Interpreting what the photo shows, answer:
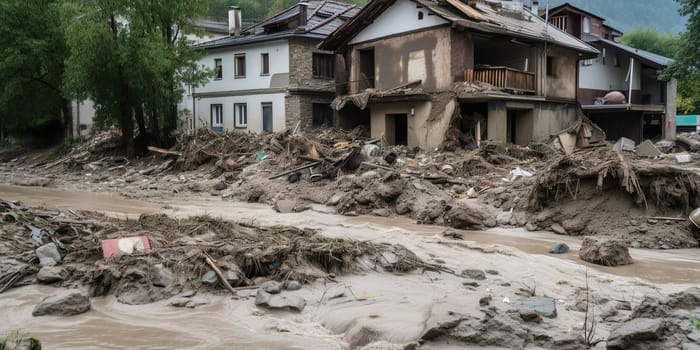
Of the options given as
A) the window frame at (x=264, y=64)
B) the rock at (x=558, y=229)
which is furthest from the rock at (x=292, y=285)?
the window frame at (x=264, y=64)

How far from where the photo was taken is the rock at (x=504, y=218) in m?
14.7

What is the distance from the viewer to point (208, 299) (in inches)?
307

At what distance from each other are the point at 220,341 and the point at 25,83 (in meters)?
29.7

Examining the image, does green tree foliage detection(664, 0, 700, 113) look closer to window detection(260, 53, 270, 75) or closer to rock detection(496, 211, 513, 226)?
rock detection(496, 211, 513, 226)

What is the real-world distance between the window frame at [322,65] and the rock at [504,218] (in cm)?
1928

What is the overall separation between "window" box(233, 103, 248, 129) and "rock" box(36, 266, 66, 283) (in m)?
26.0

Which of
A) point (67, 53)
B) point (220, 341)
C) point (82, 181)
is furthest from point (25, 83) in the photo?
point (220, 341)

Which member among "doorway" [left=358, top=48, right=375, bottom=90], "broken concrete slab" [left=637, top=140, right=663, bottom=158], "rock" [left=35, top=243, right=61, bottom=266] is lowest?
"rock" [left=35, top=243, right=61, bottom=266]

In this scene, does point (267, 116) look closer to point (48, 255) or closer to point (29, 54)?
point (29, 54)

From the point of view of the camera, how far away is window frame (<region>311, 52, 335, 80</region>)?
32.5 metres

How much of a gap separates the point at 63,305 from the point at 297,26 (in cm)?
2727

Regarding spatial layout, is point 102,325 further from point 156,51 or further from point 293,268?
point 156,51

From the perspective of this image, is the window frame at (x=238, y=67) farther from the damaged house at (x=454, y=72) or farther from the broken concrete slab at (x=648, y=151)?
the broken concrete slab at (x=648, y=151)

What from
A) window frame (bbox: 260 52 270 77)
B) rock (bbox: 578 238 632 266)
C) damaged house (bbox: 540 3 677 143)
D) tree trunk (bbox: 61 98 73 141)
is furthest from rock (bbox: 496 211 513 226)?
tree trunk (bbox: 61 98 73 141)
